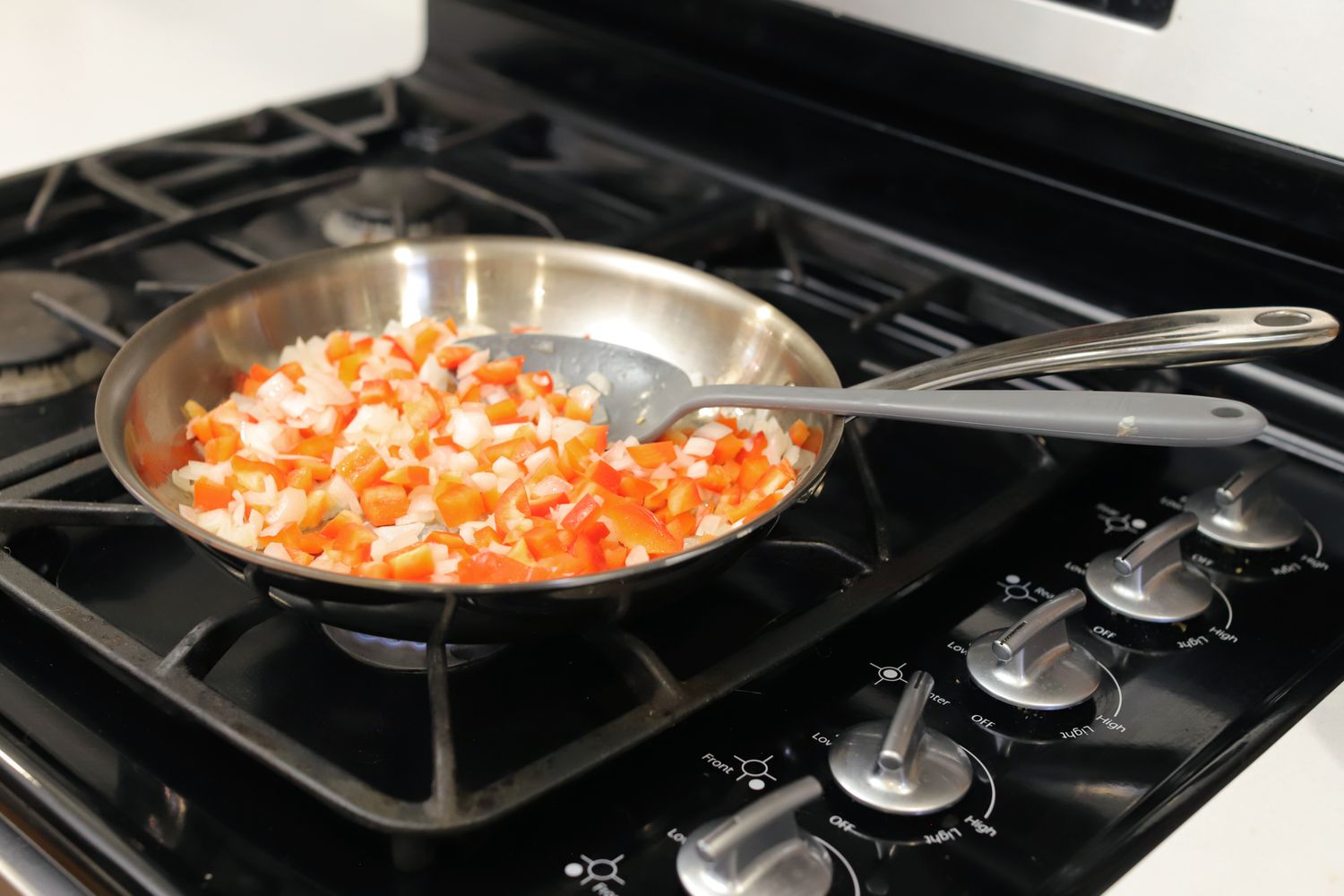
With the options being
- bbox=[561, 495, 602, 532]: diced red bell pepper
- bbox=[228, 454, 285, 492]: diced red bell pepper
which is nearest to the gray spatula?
bbox=[561, 495, 602, 532]: diced red bell pepper

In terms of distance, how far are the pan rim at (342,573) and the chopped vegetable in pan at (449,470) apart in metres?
0.05

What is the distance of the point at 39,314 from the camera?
3.03 ft

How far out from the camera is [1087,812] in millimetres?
589

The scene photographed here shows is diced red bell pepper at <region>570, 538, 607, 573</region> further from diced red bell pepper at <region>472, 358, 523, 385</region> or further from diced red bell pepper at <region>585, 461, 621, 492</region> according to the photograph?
diced red bell pepper at <region>472, 358, 523, 385</region>

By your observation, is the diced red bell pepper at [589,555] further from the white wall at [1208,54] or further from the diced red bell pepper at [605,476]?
the white wall at [1208,54]

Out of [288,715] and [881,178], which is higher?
[881,178]

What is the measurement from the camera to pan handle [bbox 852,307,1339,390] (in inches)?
25.8

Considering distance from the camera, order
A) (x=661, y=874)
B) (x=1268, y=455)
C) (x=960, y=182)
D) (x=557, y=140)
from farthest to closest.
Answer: (x=557, y=140) → (x=960, y=182) → (x=1268, y=455) → (x=661, y=874)

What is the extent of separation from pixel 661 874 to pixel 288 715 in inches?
7.9

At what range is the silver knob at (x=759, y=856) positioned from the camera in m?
0.51

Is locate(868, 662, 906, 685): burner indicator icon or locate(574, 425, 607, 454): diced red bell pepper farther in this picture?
locate(574, 425, 607, 454): diced red bell pepper

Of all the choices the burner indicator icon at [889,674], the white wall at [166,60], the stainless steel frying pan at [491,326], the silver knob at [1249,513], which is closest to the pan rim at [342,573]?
the stainless steel frying pan at [491,326]

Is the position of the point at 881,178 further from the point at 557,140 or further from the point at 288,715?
the point at 288,715

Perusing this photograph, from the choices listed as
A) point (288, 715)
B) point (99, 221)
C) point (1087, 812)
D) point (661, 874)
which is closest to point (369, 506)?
point (288, 715)
